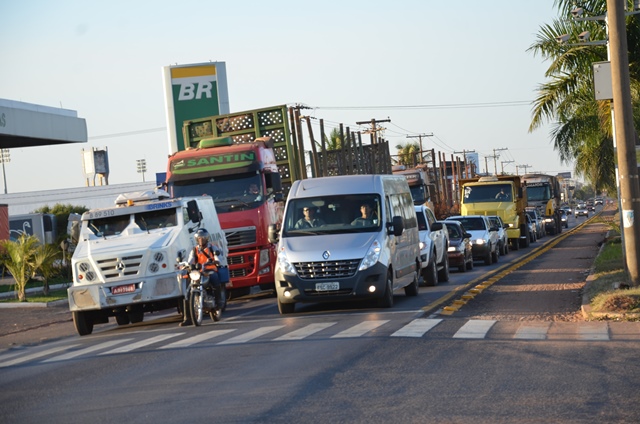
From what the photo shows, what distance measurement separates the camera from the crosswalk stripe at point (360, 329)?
47.6ft

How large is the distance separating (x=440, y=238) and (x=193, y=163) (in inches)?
264

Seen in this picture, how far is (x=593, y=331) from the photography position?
556 inches

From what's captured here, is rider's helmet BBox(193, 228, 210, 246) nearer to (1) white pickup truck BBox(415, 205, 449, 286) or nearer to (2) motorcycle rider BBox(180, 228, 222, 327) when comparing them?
(2) motorcycle rider BBox(180, 228, 222, 327)

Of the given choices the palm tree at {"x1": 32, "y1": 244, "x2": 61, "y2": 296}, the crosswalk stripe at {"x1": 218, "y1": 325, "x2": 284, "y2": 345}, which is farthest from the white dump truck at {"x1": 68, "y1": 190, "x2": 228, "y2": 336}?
the palm tree at {"x1": 32, "y1": 244, "x2": 61, "y2": 296}

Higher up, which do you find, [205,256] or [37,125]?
[37,125]

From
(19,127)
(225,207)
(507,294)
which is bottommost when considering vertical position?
(507,294)

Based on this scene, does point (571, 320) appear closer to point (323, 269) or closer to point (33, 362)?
point (323, 269)

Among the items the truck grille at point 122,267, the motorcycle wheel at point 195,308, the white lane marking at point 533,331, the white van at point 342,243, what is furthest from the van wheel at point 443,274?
the white lane marking at point 533,331

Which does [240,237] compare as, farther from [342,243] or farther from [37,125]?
[37,125]

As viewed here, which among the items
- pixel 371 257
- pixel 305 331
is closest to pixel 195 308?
pixel 371 257

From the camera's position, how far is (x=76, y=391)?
35.8 feet

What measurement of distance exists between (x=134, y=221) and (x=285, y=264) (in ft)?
11.5

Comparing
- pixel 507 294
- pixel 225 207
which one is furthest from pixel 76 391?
pixel 225 207

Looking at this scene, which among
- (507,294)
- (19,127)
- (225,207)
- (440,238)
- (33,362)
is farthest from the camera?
(19,127)
